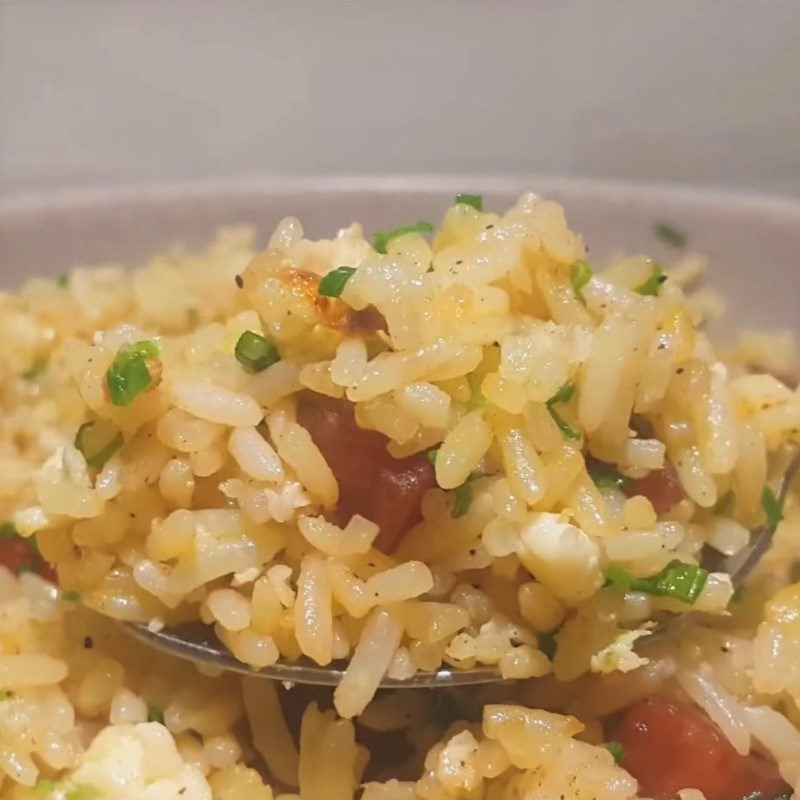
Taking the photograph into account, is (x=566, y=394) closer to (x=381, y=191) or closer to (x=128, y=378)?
(x=128, y=378)

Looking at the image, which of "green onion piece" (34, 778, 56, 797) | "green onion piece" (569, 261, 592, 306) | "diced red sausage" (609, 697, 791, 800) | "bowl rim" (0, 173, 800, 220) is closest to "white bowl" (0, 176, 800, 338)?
"bowl rim" (0, 173, 800, 220)

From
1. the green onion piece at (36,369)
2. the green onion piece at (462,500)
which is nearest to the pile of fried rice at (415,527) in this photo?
the green onion piece at (462,500)

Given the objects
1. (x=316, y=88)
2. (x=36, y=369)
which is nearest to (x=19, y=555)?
(x=36, y=369)

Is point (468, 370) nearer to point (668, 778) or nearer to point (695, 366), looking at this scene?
point (695, 366)

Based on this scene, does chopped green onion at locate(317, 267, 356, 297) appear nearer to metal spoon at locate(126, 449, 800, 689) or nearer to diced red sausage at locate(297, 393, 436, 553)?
diced red sausage at locate(297, 393, 436, 553)

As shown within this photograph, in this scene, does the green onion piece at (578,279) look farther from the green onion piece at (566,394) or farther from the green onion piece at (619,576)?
the green onion piece at (619,576)

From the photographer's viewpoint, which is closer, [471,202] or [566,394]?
[566,394]
